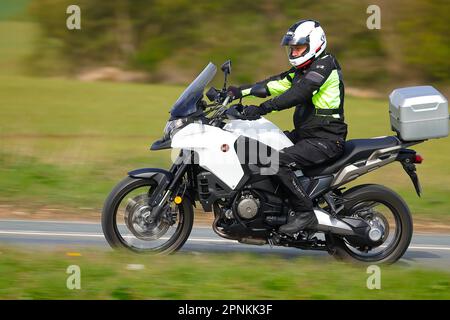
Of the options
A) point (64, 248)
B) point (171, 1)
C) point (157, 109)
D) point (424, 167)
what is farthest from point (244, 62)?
point (64, 248)

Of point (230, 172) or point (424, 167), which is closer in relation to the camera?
point (230, 172)

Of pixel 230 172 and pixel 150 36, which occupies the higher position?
pixel 150 36

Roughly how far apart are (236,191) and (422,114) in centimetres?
167

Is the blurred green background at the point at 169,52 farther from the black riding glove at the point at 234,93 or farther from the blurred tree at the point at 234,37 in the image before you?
the black riding glove at the point at 234,93

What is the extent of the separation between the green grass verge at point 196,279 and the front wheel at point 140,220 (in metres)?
0.18

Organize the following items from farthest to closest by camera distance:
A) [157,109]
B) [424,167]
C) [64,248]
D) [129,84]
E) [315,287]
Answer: [129,84] < [157,109] < [424,167] < [64,248] < [315,287]

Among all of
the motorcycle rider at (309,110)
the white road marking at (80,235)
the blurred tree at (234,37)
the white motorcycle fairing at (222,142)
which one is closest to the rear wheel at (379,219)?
the motorcycle rider at (309,110)

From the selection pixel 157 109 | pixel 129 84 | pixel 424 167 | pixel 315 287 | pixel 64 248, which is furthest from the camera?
pixel 129 84

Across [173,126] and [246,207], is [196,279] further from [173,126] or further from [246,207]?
[173,126]

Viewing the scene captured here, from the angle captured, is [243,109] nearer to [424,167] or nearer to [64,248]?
[64,248]

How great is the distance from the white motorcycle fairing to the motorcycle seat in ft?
1.37

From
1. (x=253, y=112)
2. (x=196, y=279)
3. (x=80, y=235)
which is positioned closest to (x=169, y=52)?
(x=80, y=235)

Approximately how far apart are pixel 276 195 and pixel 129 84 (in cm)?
1634

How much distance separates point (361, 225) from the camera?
8.00m
